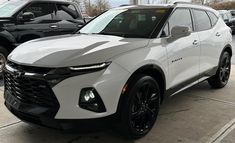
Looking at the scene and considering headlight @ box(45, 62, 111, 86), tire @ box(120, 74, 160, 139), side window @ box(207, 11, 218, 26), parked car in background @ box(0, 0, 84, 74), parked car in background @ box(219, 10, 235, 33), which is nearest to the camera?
headlight @ box(45, 62, 111, 86)

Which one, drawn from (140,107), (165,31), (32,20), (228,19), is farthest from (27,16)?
(228,19)

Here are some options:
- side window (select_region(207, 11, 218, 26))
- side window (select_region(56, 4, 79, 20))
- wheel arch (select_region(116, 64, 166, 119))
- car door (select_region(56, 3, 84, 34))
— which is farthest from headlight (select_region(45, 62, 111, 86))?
side window (select_region(56, 4, 79, 20))

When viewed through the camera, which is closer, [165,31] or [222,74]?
[165,31]

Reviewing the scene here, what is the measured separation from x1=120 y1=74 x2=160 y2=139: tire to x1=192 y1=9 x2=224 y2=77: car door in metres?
1.53

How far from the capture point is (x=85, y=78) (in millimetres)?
3215

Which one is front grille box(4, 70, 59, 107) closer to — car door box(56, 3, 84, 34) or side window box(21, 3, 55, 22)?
side window box(21, 3, 55, 22)

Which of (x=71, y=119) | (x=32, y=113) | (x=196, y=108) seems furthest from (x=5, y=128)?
(x=196, y=108)

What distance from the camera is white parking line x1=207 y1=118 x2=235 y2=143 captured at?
389 cm

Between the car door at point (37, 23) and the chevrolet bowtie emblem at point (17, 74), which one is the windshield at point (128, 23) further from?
the car door at point (37, 23)

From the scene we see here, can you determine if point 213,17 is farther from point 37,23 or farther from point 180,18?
point 37,23

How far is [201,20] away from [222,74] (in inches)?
53.0

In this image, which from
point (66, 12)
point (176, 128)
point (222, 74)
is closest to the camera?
point (176, 128)

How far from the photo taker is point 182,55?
4.55m

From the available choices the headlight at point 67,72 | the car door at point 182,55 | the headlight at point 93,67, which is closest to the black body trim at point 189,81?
the car door at point 182,55
